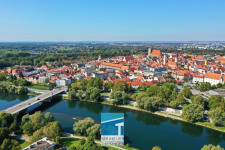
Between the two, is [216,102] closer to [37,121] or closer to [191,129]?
[191,129]

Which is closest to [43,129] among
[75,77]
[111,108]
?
[111,108]

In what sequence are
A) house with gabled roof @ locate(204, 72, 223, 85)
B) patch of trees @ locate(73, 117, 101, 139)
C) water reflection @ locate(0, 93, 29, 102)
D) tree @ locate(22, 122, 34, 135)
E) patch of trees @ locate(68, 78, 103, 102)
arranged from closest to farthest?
1. patch of trees @ locate(73, 117, 101, 139)
2. tree @ locate(22, 122, 34, 135)
3. patch of trees @ locate(68, 78, 103, 102)
4. water reflection @ locate(0, 93, 29, 102)
5. house with gabled roof @ locate(204, 72, 223, 85)

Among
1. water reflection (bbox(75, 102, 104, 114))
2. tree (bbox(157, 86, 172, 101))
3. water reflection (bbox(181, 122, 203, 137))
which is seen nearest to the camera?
water reflection (bbox(181, 122, 203, 137))

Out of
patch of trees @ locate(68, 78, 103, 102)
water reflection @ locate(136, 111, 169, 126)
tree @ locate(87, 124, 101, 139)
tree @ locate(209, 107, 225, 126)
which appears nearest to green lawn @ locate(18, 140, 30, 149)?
tree @ locate(87, 124, 101, 139)

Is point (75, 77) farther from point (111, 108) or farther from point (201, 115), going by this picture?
point (201, 115)

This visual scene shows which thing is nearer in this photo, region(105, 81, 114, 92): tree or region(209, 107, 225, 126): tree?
region(209, 107, 225, 126): tree

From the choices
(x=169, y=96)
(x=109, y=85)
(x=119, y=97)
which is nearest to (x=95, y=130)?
(x=119, y=97)

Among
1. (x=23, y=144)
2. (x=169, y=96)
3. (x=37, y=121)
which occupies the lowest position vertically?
(x=23, y=144)

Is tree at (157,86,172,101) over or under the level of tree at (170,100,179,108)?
over

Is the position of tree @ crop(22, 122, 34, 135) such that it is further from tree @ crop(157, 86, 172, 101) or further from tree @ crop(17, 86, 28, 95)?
tree @ crop(17, 86, 28, 95)
